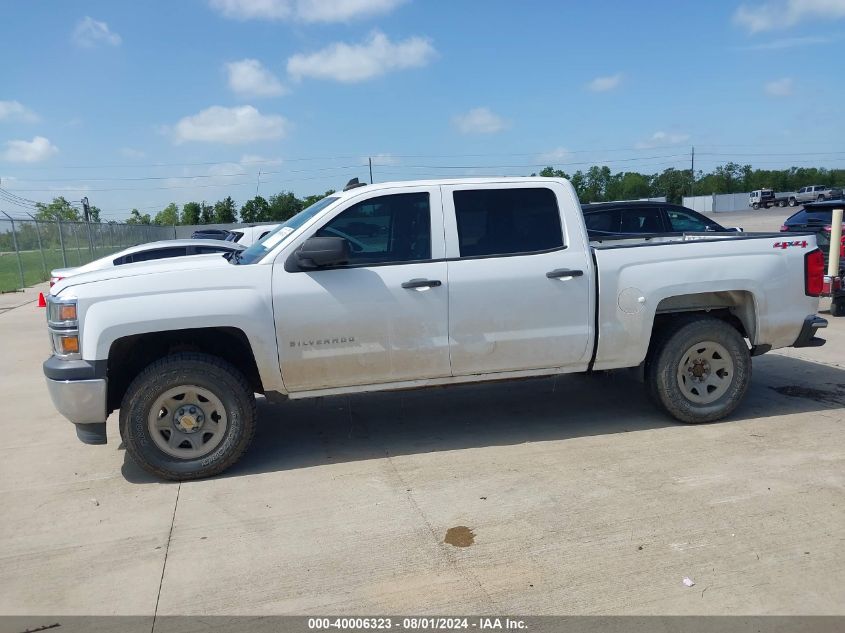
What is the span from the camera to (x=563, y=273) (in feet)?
17.1

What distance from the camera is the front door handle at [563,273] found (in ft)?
17.1

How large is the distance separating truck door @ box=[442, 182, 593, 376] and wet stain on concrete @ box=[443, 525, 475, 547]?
1.43 metres

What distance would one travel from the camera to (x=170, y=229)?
4978 centimetres

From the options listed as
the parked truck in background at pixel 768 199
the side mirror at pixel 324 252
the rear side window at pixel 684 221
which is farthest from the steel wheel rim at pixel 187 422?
the parked truck in background at pixel 768 199

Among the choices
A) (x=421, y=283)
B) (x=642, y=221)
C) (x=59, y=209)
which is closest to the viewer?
(x=421, y=283)

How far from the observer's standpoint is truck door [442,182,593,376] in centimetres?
512

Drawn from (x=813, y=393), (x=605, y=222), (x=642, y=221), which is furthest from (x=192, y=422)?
(x=642, y=221)

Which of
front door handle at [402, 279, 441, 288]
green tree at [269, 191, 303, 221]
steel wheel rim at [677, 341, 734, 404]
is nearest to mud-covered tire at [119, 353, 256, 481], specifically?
front door handle at [402, 279, 441, 288]

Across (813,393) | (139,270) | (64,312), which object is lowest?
(813,393)

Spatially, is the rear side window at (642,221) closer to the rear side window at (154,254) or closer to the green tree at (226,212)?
the rear side window at (154,254)

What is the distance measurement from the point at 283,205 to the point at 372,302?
57.7m

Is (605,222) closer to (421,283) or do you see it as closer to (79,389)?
(421,283)

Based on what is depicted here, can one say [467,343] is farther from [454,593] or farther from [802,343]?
[802,343]

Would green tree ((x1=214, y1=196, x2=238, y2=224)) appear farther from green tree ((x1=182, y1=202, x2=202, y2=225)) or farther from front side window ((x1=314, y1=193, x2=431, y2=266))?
front side window ((x1=314, y1=193, x2=431, y2=266))
